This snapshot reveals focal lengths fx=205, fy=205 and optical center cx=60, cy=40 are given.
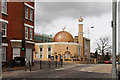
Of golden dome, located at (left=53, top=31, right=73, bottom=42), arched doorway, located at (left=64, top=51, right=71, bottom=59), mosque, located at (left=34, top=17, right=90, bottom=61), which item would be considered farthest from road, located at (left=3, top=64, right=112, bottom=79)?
golden dome, located at (left=53, top=31, right=73, bottom=42)

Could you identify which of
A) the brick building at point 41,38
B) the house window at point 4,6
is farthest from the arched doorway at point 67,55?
the house window at point 4,6

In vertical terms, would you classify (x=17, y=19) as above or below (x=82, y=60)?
above

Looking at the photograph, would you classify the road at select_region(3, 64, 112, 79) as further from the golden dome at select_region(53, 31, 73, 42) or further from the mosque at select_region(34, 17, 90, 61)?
the golden dome at select_region(53, 31, 73, 42)

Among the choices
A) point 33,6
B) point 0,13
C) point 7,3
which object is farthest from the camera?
point 33,6

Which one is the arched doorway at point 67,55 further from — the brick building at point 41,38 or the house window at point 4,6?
the house window at point 4,6

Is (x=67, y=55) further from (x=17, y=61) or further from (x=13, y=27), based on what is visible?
(x=17, y=61)

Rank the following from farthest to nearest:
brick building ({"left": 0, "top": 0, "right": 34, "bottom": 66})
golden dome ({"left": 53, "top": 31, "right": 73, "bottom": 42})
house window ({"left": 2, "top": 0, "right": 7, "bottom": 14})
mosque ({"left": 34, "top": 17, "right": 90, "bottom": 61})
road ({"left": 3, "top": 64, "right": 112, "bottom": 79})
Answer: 1. golden dome ({"left": 53, "top": 31, "right": 73, "bottom": 42})
2. mosque ({"left": 34, "top": 17, "right": 90, "bottom": 61})
3. brick building ({"left": 0, "top": 0, "right": 34, "bottom": 66})
4. house window ({"left": 2, "top": 0, "right": 7, "bottom": 14})
5. road ({"left": 3, "top": 64, "right": 112, "bottom": 79})

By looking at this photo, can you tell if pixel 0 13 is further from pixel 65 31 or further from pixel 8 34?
pixel 65 31

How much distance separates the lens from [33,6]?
3444cm

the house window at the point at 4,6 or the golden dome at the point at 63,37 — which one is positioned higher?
the house window at the point at 4,6

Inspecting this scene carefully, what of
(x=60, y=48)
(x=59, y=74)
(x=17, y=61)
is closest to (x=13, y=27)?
(x=17, y=61)

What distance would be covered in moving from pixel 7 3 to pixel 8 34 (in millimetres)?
4418

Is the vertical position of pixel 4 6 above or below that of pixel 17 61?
above

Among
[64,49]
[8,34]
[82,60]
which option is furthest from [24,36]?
[64,49]
